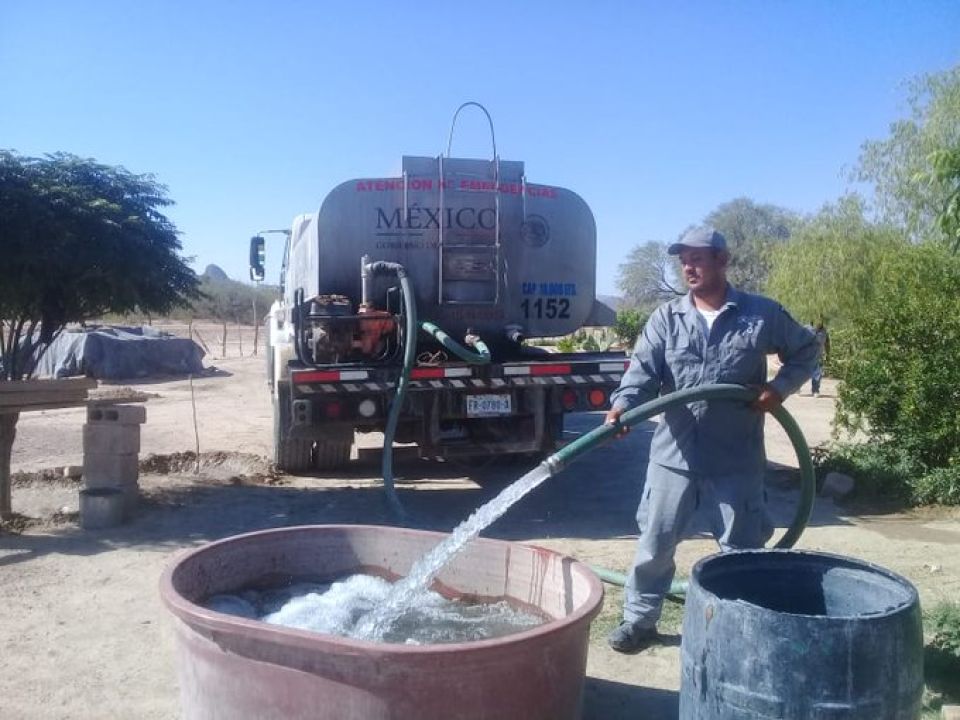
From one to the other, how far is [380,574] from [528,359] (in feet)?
12.2

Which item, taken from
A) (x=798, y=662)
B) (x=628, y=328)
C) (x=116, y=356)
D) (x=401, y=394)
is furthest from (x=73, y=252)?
(x=628, y=328)

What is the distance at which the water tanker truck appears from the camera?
6.48 m

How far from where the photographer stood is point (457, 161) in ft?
24.1

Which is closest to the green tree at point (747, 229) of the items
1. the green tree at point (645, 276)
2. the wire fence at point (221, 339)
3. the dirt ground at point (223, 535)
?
the green tree at point (645, 276)

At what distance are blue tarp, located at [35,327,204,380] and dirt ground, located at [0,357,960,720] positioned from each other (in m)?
8.97

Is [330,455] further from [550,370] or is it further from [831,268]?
[831,268]

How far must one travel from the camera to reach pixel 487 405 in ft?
21.8

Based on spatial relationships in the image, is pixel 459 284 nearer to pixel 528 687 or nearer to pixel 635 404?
pixel 635 404

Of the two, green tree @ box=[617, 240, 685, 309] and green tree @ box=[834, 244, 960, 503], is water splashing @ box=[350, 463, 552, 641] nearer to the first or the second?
green tree @ box=[834, 244, 960, 503]

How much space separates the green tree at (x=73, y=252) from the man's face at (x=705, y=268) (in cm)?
447

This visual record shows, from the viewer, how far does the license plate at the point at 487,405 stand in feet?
21.7

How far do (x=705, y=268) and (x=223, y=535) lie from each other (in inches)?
160

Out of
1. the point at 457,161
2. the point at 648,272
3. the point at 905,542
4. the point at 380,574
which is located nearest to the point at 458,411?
the point at 457,161

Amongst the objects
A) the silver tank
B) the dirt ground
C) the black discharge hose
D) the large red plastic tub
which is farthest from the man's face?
the silver tank
